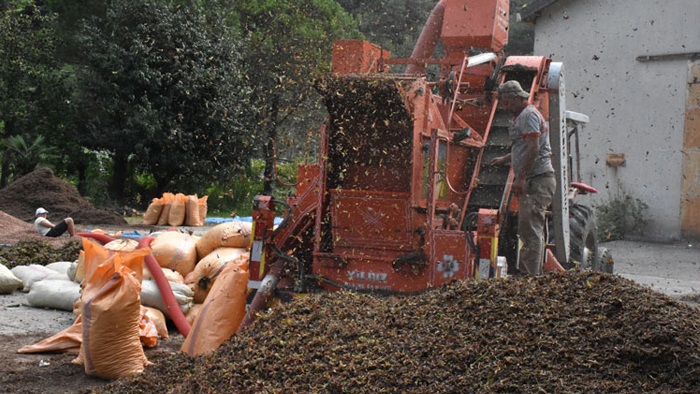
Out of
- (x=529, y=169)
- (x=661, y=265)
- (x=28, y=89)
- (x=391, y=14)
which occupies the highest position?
(x=391, y=14)

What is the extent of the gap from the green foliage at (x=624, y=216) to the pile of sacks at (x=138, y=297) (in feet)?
33.4

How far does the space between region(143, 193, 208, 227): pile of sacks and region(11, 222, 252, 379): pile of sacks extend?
824cm

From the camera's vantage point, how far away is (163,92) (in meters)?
18.7

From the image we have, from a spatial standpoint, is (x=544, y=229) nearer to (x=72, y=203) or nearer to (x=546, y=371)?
(x=546, y=371)

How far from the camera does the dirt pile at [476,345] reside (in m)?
3.78

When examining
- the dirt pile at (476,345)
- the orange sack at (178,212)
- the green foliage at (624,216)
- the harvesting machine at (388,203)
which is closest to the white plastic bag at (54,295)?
the harvesting machine at (388,203)

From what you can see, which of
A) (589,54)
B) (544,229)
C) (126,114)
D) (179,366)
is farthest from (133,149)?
(179,366)

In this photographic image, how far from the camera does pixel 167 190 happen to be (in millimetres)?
20578

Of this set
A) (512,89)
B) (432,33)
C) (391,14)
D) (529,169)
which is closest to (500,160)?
(529,169)

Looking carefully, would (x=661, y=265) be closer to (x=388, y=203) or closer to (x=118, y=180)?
(x=388, y=203)

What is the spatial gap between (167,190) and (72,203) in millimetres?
4251

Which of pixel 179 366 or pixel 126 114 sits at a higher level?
pixel 126 114

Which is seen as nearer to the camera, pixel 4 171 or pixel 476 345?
pixel 476 345

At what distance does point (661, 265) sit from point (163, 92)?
34.9 ft
